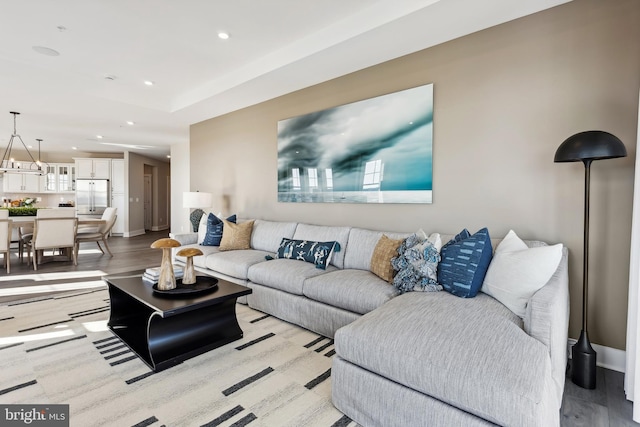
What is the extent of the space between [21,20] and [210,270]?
2.88 metres

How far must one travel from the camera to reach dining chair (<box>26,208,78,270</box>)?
4.93 m

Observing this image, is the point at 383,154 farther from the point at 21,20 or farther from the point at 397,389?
the point at 21,20

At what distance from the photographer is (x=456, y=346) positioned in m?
1.41

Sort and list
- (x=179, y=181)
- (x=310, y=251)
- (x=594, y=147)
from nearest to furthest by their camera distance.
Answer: (x=594, y=147) < (x=310, y=251) < (x=179, y=181)

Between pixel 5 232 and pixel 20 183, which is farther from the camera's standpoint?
pixel 20 183

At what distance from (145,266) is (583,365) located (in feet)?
18.0

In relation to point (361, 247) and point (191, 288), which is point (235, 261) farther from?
point (361, 247)

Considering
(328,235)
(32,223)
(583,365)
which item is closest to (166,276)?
(328,235)

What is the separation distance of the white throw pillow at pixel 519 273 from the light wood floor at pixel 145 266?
1.82ft

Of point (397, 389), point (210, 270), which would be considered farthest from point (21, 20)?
point (397, 389)

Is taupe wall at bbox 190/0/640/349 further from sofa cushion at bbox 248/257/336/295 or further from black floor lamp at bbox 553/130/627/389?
sofa cushion at bbox 248/257/336/295

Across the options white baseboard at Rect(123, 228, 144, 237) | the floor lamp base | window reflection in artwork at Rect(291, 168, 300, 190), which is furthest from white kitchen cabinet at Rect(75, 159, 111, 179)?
the floor lamp base

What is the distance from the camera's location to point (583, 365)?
193cm

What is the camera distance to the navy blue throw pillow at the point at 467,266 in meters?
2.02
